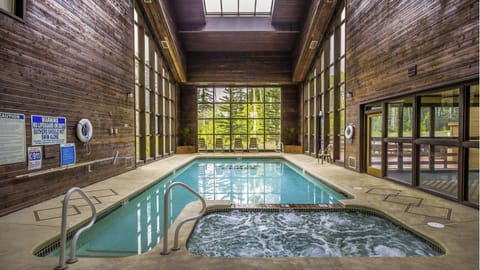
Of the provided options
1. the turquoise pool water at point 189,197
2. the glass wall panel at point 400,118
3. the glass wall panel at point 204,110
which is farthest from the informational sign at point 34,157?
the glass wall panel at point 204,110

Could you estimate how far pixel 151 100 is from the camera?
9477 mm

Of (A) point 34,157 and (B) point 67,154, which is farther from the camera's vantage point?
(B) point 67,154

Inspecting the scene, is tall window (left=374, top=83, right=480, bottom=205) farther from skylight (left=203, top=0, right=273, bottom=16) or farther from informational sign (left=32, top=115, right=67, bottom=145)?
skylight (left=203, top=0, right=273, bottom=16)

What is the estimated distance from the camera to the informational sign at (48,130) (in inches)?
158

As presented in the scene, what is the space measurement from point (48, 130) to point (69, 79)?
40.2 inches

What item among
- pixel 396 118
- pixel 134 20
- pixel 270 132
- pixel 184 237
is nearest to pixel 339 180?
pixel 396 118

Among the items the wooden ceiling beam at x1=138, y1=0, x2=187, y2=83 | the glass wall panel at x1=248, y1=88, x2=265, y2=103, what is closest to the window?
the wooden ceiling beam at x1=138, y1=0, x2=187, y2=83

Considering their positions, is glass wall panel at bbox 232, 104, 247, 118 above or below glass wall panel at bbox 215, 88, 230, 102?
below

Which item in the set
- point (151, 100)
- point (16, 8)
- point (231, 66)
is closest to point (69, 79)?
point (16, 8)

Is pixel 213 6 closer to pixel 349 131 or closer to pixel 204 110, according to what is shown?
pixel 204 110

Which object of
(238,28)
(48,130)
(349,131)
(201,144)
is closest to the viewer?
(48,130)

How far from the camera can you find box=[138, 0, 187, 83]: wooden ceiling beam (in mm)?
8531

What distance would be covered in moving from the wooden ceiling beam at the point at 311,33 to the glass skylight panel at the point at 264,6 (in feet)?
5.27

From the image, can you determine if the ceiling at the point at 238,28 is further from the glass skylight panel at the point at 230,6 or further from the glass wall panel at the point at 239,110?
the glass wall panel at the point at 239,110
